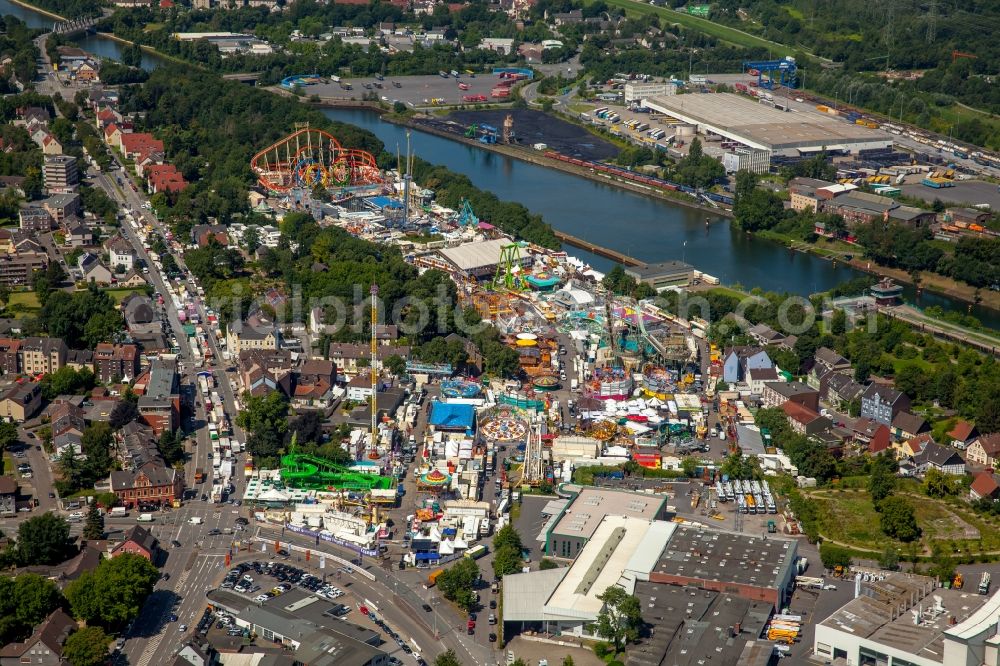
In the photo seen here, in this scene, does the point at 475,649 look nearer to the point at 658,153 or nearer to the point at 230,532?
the point at 230,532

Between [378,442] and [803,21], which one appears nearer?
[378,442]

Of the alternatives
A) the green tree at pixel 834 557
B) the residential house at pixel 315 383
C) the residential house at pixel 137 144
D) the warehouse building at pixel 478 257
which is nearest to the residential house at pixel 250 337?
the residential house at pixel 315 383

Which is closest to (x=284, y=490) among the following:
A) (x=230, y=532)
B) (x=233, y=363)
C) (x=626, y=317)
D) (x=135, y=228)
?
(x=230, y=532)

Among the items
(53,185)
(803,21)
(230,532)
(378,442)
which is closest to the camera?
(230,532)

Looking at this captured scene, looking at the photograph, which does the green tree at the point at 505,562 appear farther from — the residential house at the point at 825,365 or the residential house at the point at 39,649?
the residential house at the point at 825,365

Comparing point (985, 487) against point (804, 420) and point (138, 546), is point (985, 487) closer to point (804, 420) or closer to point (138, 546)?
point (804, 420)

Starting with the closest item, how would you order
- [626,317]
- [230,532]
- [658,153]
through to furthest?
1. [230,532]
2. [626,317]
3. [658,153]
